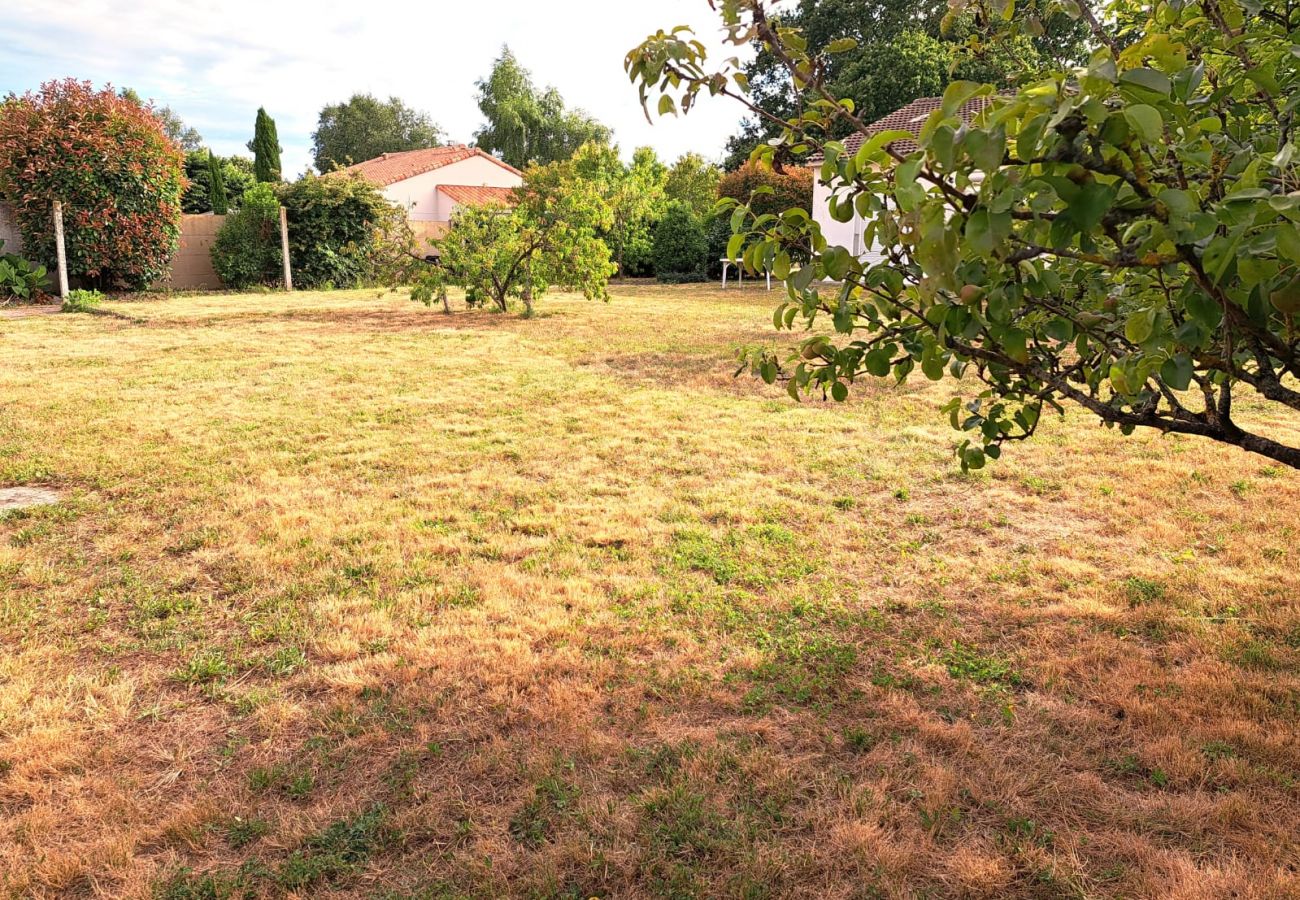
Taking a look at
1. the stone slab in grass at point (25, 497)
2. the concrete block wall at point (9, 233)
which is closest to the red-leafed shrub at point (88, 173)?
the concrete block wall at point (9, 233)

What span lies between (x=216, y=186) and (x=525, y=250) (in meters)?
18.0

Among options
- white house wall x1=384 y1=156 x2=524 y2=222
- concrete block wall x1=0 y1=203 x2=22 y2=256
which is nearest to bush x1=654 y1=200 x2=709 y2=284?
white house wall x1=384 y1=156 x2=524 y2=222

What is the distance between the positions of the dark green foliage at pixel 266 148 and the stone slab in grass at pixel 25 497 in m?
28.1

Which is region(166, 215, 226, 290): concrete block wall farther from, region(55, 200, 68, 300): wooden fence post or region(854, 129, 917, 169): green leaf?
region(854, 129, 917, 169): green leaf

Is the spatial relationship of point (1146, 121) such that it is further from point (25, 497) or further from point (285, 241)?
point (285, 241)

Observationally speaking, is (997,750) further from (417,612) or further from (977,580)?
(417,612)

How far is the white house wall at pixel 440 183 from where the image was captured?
35.0 metres

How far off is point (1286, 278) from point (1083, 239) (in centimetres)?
27

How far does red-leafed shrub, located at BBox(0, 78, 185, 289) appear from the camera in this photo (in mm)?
15359

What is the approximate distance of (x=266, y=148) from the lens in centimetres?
2986

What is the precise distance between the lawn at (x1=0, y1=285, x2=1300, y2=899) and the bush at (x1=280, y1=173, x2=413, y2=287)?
47.9 ft

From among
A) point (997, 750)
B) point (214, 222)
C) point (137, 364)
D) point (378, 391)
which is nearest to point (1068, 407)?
point (997, 750)

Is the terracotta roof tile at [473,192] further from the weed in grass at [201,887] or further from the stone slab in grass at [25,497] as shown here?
the weed in grass at [201,887]

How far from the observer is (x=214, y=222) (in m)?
19.4
